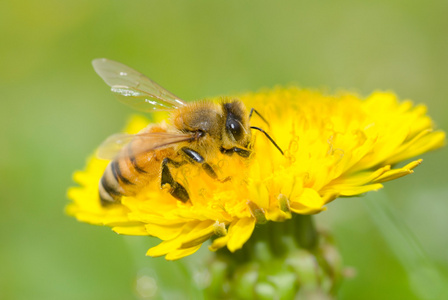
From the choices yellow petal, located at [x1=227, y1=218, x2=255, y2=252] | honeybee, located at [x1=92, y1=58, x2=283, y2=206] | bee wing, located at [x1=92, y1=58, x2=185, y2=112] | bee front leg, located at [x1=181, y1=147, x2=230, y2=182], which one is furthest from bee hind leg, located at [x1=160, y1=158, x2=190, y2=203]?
bee wing, located at [x1=92, y1=58, x2=185, y2=112]

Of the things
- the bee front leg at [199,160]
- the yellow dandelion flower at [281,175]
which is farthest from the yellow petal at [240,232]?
the bee front leg at [199,160]

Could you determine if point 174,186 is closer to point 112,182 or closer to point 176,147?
point 176,147

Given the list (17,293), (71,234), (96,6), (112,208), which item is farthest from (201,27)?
(112,208)

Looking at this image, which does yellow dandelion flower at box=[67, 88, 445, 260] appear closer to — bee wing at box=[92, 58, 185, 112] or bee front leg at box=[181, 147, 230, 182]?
bee front leg at box=[181, 147, 230, 182]

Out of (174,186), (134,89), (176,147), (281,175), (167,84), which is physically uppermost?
(167,84)

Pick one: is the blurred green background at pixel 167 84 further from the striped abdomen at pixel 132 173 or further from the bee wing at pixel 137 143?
the bee wing at pixel 137 143

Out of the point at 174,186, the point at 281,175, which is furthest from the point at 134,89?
the point at 281,175
